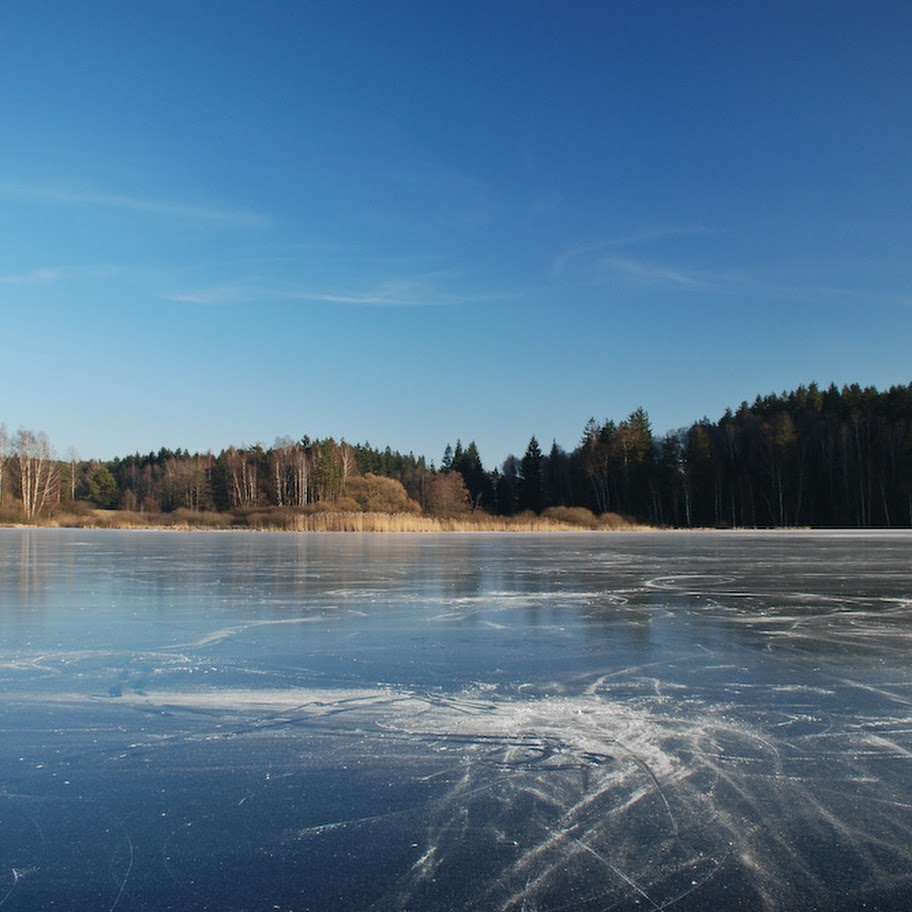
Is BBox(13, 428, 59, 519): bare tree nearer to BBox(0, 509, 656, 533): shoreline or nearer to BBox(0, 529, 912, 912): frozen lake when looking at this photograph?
BBox(0, 509, 656, 533): shoreline

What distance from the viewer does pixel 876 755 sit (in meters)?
2.98

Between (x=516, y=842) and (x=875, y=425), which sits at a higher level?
(x=875, y=425)

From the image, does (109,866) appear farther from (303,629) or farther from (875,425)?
(875,425)

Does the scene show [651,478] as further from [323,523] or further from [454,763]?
[454,763]

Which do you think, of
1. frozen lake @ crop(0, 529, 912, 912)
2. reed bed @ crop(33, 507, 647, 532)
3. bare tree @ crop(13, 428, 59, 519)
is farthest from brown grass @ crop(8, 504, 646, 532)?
frozen lake @ crop(0, 529, 912, 912)

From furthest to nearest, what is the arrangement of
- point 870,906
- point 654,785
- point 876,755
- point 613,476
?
point 613,476, point 876,755, point 654,785, point 870,906

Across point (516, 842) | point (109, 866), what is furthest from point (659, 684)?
point (109, 866)

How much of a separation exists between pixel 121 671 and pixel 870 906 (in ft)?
13.0

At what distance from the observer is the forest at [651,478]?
46.7 metres

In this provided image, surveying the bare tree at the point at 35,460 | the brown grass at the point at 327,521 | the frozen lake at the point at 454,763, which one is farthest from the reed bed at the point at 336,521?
the frozen lake at the point at 454,763

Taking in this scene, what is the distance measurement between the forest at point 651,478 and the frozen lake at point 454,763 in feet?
116

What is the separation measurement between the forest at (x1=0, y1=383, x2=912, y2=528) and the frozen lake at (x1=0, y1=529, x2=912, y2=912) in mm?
35488

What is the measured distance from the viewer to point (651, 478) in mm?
Result: 53094

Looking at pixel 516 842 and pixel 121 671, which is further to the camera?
pixel 121 671
